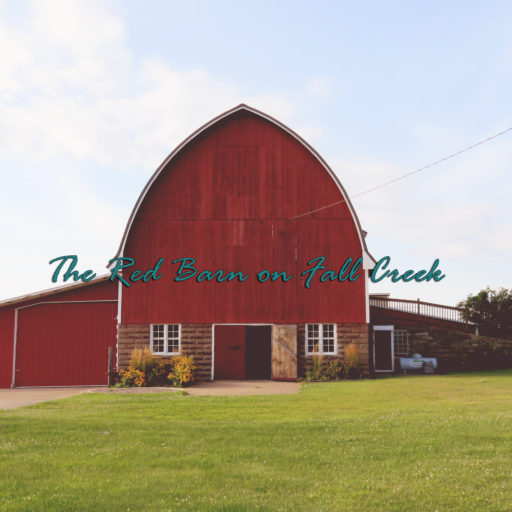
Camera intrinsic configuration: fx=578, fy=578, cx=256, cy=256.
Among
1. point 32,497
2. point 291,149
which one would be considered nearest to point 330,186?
point 291,149

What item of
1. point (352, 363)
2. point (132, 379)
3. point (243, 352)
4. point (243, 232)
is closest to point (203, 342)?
point (243, 352)

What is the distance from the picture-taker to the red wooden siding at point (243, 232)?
76.3 feet

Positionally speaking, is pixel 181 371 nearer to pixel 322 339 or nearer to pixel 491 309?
pixel 322 339

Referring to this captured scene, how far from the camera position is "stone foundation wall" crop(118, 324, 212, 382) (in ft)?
75.4

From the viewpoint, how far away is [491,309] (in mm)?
29672

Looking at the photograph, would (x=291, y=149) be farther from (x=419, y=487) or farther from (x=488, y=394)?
(x=419, y=487)

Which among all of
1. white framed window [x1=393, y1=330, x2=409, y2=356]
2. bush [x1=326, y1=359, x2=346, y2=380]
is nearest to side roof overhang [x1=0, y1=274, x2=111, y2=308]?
bush [x1=326, y1=359, x2=346, y2=380]

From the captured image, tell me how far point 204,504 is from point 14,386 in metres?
18.5

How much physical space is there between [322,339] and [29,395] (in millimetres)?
11068

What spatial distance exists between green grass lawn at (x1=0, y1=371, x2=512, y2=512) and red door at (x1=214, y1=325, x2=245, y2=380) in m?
8.78

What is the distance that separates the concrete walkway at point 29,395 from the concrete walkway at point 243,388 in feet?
13.3

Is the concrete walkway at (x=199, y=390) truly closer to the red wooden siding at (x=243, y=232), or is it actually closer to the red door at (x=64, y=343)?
the red door at (x=64, y=343)

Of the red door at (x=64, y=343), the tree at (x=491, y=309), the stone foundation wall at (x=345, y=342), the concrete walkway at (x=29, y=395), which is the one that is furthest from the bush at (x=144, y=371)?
the tree at (x=491, y=309)

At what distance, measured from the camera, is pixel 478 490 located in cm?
710
